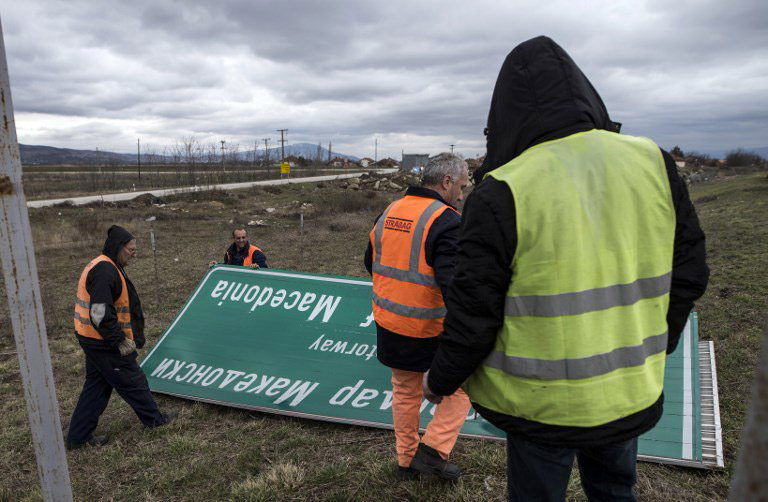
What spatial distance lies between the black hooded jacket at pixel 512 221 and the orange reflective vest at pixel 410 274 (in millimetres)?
1160

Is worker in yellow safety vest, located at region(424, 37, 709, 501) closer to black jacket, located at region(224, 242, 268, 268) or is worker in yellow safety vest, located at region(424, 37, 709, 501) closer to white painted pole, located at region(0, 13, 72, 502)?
white painted pole, located at region(0, 13, 72, 502)

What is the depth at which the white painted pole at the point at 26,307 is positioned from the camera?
1726mm

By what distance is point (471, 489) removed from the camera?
3.04 m

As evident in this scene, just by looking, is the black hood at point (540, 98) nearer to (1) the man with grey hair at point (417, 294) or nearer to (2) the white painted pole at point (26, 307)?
(1) the man with grey hair at point (417, 294)

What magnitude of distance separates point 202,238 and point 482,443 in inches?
568

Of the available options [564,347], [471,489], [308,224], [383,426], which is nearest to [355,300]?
[383,426]

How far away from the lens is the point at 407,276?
2953 mm

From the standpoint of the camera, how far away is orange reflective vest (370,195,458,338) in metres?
2.91

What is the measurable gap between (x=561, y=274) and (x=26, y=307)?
1.87 m

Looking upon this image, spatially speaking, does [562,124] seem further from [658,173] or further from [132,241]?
[132,241]

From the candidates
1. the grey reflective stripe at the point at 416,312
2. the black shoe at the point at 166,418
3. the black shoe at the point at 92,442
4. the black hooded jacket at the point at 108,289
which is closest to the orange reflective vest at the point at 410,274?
the grey reflective stripe at the point at 416,312

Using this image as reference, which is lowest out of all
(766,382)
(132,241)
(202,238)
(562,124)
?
(202,238)

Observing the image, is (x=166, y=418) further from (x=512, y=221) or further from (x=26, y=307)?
(x=512, y=221)

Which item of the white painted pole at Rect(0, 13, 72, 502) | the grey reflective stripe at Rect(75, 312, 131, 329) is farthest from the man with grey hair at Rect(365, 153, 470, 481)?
the grey reflective stripe at Rect(75, 312, 131, 329)
